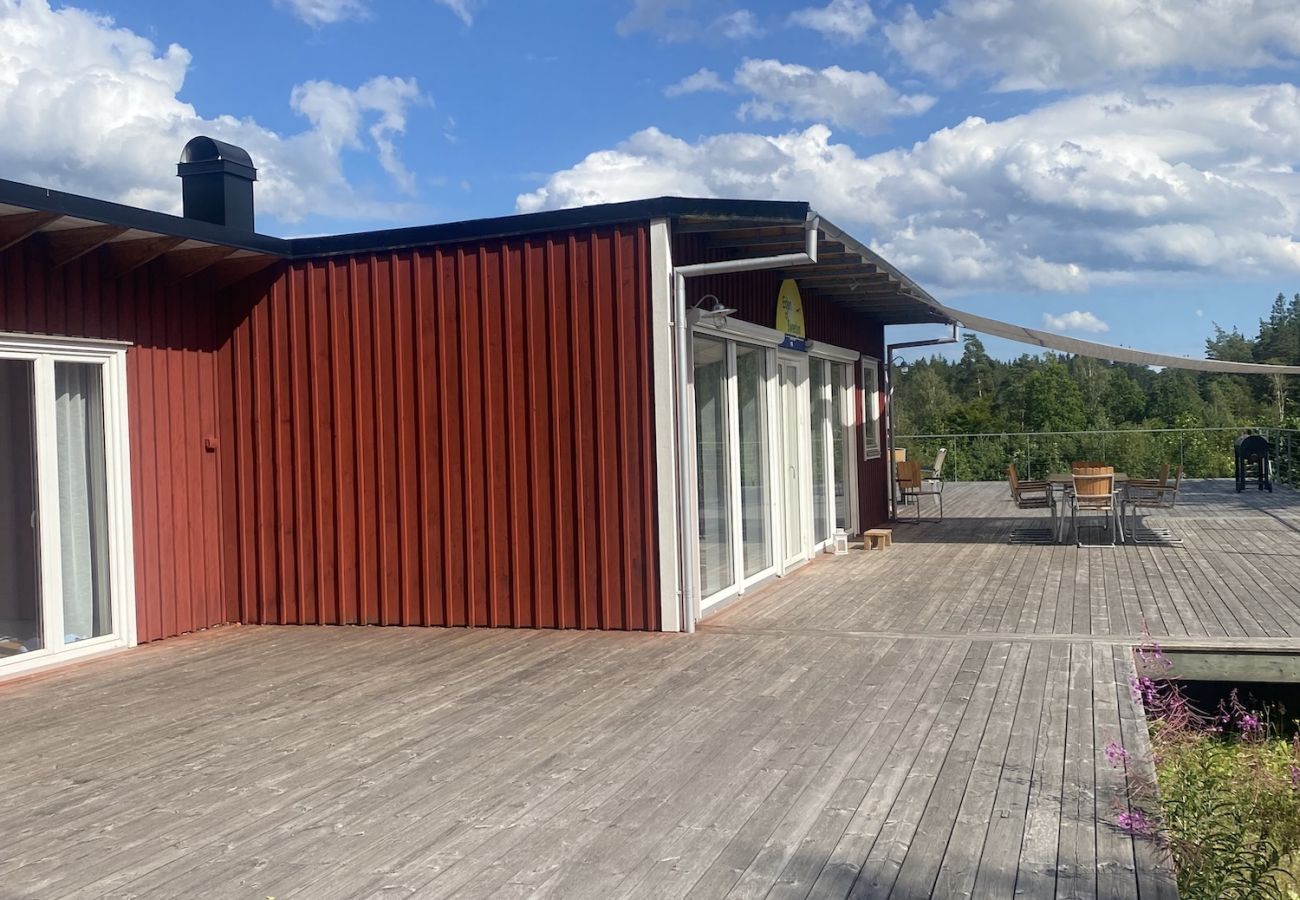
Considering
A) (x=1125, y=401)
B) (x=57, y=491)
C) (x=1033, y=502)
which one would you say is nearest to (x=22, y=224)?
(x=57, y=491)

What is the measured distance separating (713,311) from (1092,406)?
39594mm

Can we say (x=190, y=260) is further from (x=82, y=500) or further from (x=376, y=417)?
(x=82, y=500)

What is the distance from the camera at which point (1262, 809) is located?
4.22 metres

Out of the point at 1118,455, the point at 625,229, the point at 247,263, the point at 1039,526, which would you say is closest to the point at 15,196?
the point at 247,263

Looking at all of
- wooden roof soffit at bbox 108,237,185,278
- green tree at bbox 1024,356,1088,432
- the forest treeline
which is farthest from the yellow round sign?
green tree at bbox 1024,356,1088,432

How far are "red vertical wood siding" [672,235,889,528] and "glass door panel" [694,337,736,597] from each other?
1.33ft

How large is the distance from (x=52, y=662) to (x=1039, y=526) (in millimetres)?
9947

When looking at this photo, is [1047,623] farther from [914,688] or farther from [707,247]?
[707,247]

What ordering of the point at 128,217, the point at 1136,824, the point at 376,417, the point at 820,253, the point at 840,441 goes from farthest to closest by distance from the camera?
the point at 840,441, the point at 820,253, the point at 376,417, the point at 128,217, the point at 1136,824

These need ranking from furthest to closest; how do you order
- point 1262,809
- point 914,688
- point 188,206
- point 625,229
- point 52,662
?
point 188,206 < point 625,229 < point 52,662 < point 914,688 < point 1262,809

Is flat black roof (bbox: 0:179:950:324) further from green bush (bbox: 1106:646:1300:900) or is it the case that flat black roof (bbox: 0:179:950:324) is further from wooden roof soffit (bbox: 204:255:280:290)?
green bush (bbox: 1106:646:1300:900)

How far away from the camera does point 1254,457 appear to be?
56.2 ft

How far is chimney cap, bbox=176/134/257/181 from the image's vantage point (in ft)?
25.5

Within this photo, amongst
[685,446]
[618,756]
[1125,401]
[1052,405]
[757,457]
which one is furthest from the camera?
[1125,401]
